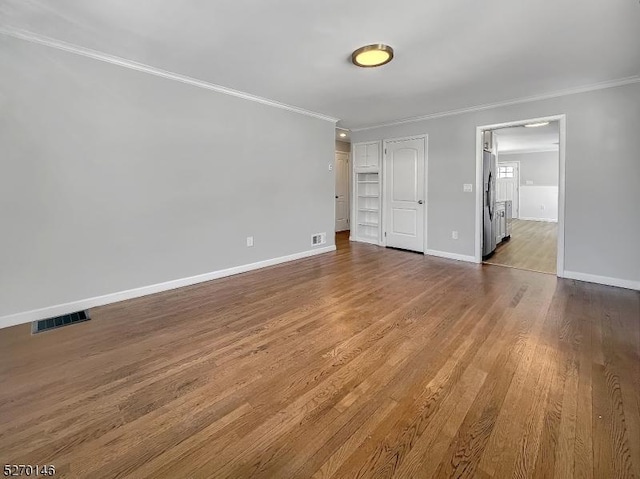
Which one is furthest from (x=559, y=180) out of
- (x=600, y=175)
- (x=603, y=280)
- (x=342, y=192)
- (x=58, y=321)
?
(x=58, y=321)

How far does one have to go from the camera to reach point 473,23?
8.16ft

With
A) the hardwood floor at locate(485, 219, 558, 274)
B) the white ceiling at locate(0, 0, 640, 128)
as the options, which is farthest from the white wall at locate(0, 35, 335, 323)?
the hardwood floor at locate(485, 219, 558, 274)

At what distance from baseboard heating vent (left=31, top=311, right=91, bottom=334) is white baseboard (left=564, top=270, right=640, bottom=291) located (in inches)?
219

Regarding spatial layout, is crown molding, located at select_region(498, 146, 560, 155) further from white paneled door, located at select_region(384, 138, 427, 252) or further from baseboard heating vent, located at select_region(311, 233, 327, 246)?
baseboard heating vent, located at select_region(311, 233, 327, 246)

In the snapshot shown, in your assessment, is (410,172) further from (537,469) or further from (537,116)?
(537,469)

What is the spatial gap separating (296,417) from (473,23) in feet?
10.1

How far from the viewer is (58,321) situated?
283cm

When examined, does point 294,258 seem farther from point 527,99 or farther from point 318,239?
point 527,99

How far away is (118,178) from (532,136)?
8814 millimetres

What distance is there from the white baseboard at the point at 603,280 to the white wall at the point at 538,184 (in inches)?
301

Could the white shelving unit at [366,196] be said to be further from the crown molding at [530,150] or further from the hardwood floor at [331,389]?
the crown molding at [530,150]

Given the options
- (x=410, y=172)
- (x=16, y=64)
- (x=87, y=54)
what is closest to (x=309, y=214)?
(x=410, y=172)

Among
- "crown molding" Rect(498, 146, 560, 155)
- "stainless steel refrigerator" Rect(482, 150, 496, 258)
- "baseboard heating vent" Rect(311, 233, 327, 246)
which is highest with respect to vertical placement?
Result: "crown molding" Rect(498, 146, 560, 155)

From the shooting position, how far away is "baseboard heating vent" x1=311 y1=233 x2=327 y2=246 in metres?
5.52
